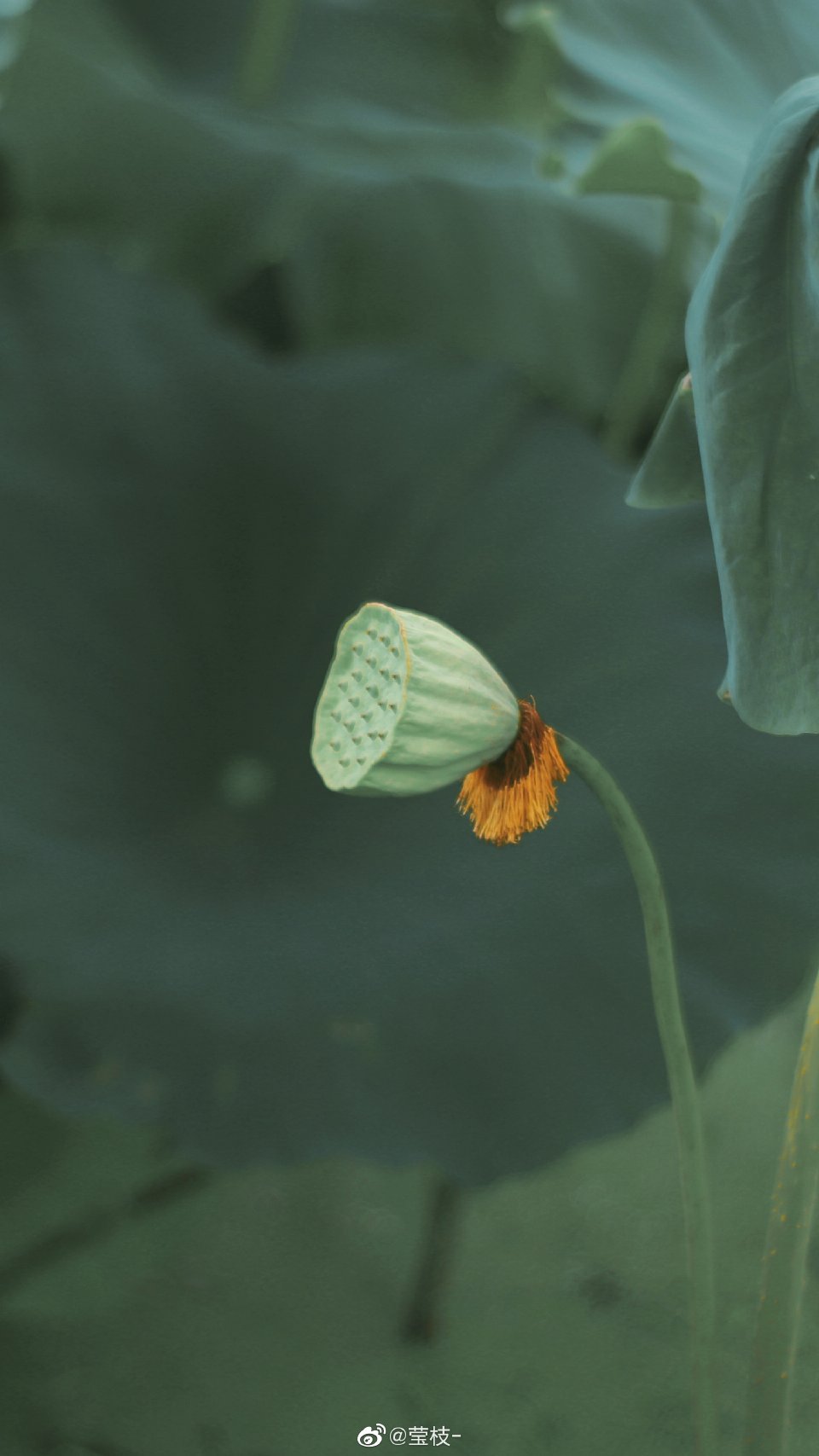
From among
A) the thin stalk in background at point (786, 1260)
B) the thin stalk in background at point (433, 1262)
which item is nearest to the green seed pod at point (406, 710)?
the thin stalk in background at point (786, 1260)

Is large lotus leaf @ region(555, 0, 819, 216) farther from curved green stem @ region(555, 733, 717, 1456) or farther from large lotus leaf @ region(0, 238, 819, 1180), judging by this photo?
curved green stem @ region(555, 733, 717, 1456)

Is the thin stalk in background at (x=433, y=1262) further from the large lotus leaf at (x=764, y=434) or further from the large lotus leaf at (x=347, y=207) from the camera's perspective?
the large lotus leaf at (x=347, y=207)

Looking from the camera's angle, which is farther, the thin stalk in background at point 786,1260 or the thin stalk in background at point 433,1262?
the thin stalk in background at point 433,1262

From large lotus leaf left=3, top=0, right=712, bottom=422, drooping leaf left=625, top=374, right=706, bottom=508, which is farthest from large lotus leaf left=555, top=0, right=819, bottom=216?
drooping leaf left=625, top=374, right=706, bottom=508

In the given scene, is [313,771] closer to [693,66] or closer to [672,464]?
[672,464]

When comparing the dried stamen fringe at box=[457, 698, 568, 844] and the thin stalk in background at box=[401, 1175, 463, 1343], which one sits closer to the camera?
the dried stamen fringe at box=[457, 698, 568, 844]

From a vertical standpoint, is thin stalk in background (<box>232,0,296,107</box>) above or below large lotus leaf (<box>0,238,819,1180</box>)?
above
